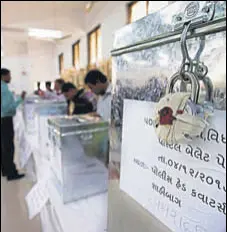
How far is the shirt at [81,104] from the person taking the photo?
2.23 metres

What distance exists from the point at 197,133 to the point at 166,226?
0.64 ft

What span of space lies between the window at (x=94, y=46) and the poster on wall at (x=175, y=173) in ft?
16.1

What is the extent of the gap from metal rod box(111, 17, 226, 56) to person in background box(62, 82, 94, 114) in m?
1.73

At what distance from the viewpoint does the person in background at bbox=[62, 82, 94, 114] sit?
2.23 meters

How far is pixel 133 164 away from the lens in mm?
469

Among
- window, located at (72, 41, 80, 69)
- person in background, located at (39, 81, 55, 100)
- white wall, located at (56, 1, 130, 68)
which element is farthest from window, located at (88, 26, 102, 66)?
person in background, located at (39, 81, 55, 100)

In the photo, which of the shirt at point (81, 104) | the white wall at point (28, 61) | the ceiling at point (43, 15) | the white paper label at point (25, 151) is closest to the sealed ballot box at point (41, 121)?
the white paper label at point (25, 151)

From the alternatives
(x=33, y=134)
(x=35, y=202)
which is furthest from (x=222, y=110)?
(x=33, y=134)

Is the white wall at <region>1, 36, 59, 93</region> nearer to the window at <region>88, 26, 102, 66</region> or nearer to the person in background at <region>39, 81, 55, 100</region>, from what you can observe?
the window at <region>88, 26, 102, 66</region>

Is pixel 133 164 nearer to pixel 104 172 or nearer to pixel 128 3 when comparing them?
pixel 104 172

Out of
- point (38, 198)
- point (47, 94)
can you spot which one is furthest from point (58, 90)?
point (38, 198)

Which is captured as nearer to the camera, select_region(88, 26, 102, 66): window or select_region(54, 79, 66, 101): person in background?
select_region(54, 79, 66, 101): person in background

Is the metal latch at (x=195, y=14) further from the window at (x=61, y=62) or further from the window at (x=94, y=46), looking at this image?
the window at (x=61, y=62)

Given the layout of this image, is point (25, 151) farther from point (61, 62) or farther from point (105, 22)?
point (61, 62)
